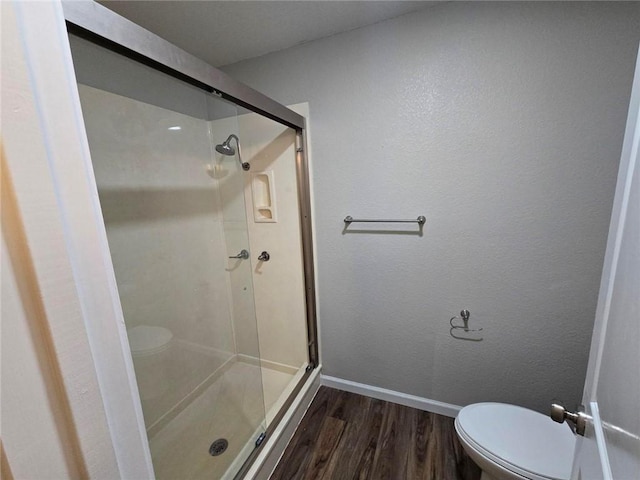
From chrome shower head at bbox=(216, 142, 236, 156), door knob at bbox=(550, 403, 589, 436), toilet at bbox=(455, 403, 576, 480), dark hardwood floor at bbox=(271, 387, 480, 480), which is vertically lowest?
dark hardwood floor at bbox=(271, 387, 480, 480)

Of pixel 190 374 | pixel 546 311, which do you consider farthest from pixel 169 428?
pixel 546 311

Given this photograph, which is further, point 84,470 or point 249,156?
point 249,156

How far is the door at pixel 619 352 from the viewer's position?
0.42 meters

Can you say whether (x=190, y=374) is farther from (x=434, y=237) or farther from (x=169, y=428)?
(x=434, y=237)

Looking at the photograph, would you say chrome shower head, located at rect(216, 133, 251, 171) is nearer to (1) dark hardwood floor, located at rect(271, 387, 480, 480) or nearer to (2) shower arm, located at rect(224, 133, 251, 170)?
(2) shower arm, located at rect(224, 133, 251, 170)

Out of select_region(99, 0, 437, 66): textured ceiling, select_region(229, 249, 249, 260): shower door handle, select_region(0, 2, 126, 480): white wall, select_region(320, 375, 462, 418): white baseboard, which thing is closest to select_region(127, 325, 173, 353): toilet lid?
select_region(229, 249, 249, 260): shower door handle

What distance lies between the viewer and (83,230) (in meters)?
0.43

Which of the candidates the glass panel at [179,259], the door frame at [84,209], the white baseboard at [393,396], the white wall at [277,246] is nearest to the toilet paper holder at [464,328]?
the white baseboard at [393,396]

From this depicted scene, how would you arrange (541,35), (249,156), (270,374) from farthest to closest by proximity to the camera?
(270,374) < (249,156) < (541,35)

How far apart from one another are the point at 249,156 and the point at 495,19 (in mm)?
1527

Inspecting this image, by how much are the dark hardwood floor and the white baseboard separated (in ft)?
0.10

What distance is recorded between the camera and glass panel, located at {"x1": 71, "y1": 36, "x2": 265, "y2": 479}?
1.24 m

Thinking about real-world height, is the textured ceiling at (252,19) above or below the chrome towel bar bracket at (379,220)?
above

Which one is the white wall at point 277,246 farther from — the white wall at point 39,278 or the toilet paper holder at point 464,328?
the white wall at point 39,278
